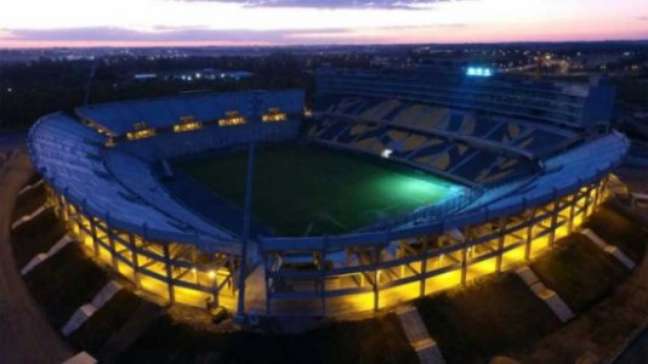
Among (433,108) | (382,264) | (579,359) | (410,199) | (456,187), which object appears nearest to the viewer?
(579,359)

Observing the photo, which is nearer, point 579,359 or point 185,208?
point 579,359

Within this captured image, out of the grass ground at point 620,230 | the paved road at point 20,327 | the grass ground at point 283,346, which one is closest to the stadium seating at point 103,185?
the grass ground at point 283,346

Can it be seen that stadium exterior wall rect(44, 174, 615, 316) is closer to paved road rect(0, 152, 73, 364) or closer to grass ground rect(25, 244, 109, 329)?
grass ground rect(25, 244, 109, 329)

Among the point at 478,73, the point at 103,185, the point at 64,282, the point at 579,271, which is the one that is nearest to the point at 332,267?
the point at 579,271

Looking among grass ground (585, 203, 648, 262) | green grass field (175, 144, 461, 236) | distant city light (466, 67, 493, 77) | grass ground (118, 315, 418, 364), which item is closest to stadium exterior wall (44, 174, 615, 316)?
grass ground (118, 315, 418, 364)

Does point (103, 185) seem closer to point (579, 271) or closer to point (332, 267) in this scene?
point (332, 267)

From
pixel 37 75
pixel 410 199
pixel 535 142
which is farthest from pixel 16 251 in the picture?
pixel 37 75

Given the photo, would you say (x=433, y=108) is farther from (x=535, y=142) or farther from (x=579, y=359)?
(x=579, y=359)
